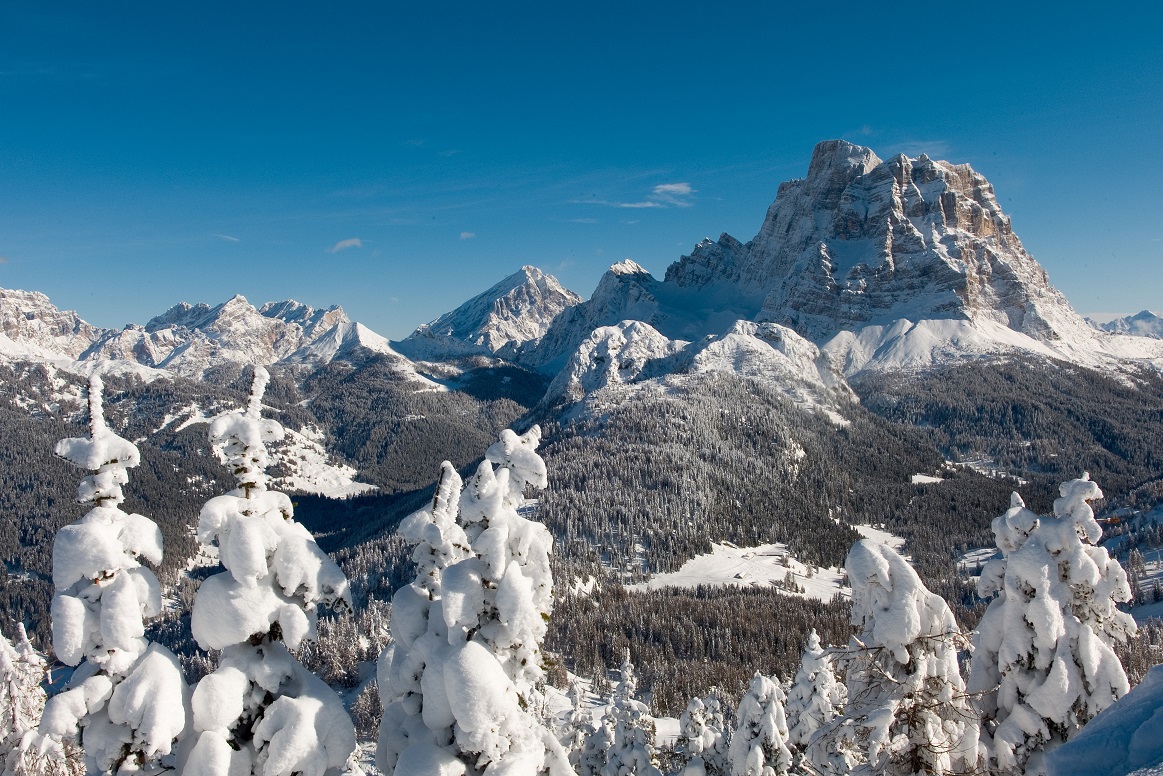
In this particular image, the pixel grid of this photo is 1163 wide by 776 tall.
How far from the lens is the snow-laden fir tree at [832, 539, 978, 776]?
477 inches

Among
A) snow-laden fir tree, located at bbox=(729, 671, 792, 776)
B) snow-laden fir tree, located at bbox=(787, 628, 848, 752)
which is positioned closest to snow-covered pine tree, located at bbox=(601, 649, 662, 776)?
snow-laden fir tree, located at bbox=(729, 671, 792, 776)

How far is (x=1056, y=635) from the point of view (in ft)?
53.7

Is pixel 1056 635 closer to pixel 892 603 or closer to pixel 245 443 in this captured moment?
pixel 892 603

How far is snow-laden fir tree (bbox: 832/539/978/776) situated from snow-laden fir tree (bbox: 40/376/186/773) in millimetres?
13058

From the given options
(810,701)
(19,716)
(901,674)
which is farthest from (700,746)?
(19,716)

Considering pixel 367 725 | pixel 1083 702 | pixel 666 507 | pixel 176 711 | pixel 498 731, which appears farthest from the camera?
pixel 666 507

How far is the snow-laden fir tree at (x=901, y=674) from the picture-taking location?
12.1 m

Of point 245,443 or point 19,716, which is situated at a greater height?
point 245,443

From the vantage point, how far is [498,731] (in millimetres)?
10641

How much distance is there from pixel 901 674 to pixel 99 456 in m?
16.7

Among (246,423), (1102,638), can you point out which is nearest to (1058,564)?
(1102,638)

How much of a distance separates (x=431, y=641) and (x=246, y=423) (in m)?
5.69

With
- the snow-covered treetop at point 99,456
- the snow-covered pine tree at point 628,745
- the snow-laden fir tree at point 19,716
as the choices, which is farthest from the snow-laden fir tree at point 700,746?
the snow-covered treetop at point 99,456

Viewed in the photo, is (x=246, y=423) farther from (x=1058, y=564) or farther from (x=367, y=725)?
(x=367, y=725)
